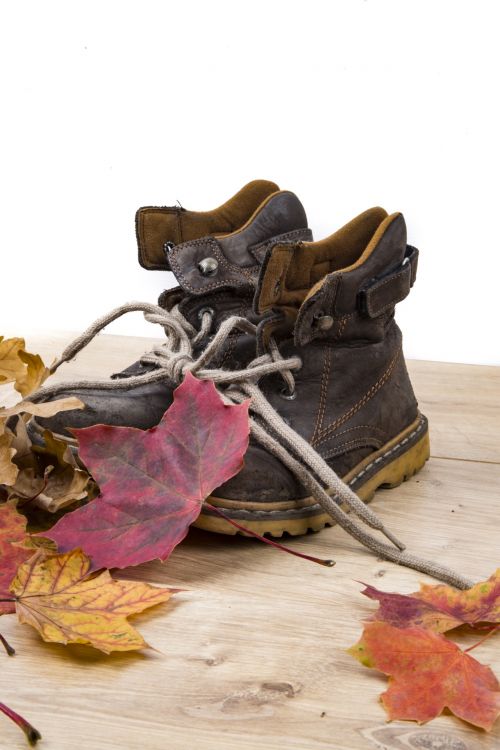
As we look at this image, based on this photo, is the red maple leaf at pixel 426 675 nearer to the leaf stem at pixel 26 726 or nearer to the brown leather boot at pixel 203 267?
the leaf stem at pixel 26 726

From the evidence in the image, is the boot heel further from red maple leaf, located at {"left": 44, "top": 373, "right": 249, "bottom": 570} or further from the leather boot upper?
red maple leaf, located at {"left": 44, "top": 373, "right": 249, "bottom": 570}

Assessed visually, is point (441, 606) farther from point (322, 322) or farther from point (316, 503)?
point (322, 322)

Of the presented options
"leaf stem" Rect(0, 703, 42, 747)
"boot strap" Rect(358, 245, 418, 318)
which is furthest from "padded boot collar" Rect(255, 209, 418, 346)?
"leaf stem" Rect(0, 703, 42, 747)

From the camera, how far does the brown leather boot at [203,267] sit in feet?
3.28

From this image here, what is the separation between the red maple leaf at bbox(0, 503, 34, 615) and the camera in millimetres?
725

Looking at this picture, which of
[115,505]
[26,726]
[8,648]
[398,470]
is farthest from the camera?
[398,470]

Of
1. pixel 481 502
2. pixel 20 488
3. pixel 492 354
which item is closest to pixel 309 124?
pixel 492 354

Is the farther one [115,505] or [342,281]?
[342,281]

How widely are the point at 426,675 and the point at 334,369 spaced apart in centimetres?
39

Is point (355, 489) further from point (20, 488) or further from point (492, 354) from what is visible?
point (492, 354)

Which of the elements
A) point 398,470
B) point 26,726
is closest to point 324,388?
point 398,470

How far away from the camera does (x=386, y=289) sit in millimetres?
965

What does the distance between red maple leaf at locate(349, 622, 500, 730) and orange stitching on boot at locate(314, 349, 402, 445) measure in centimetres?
30

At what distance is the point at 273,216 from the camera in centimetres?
111
